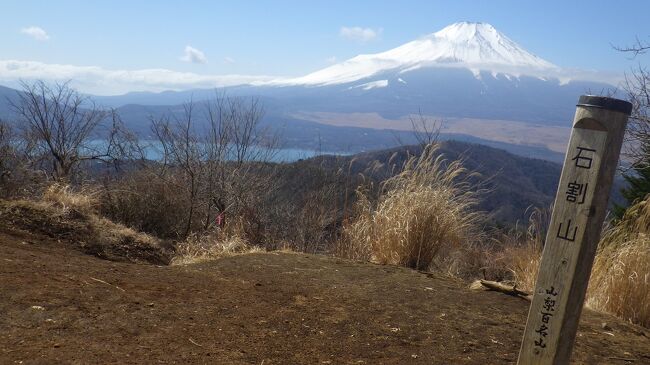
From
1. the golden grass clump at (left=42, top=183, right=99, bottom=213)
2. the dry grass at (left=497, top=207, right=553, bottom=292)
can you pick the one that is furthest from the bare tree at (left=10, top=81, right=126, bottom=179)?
the dry grass at (left=497, top=207, right=553, bottom=292)

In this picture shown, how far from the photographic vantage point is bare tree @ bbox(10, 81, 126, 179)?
11.5 metres

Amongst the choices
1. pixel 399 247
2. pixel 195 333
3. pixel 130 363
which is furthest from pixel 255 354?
pixel 399 247

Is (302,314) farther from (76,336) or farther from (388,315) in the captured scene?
(76,336)

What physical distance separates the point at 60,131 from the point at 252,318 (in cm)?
997

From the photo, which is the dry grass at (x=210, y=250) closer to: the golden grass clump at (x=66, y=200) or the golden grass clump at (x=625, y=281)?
the golden grass clump at (x=66, y=200)

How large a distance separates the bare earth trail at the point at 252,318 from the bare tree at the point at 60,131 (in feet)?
24.3

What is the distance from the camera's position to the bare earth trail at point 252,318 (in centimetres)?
284

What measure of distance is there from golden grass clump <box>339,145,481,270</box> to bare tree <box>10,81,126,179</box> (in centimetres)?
744

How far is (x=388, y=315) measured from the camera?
146 inches

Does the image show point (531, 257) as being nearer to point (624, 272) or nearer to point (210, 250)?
point (624, 272)

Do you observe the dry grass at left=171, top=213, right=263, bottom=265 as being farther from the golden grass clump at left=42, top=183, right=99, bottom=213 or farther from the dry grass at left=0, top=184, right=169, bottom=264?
the golden grass clump at left=42, top=183, right=99, bottom=213

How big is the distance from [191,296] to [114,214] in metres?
5.24

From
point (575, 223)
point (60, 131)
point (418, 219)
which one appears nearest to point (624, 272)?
point (418, 219)

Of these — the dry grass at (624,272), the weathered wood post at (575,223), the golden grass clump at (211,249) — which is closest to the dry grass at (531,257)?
the dry grass at (624,272)
